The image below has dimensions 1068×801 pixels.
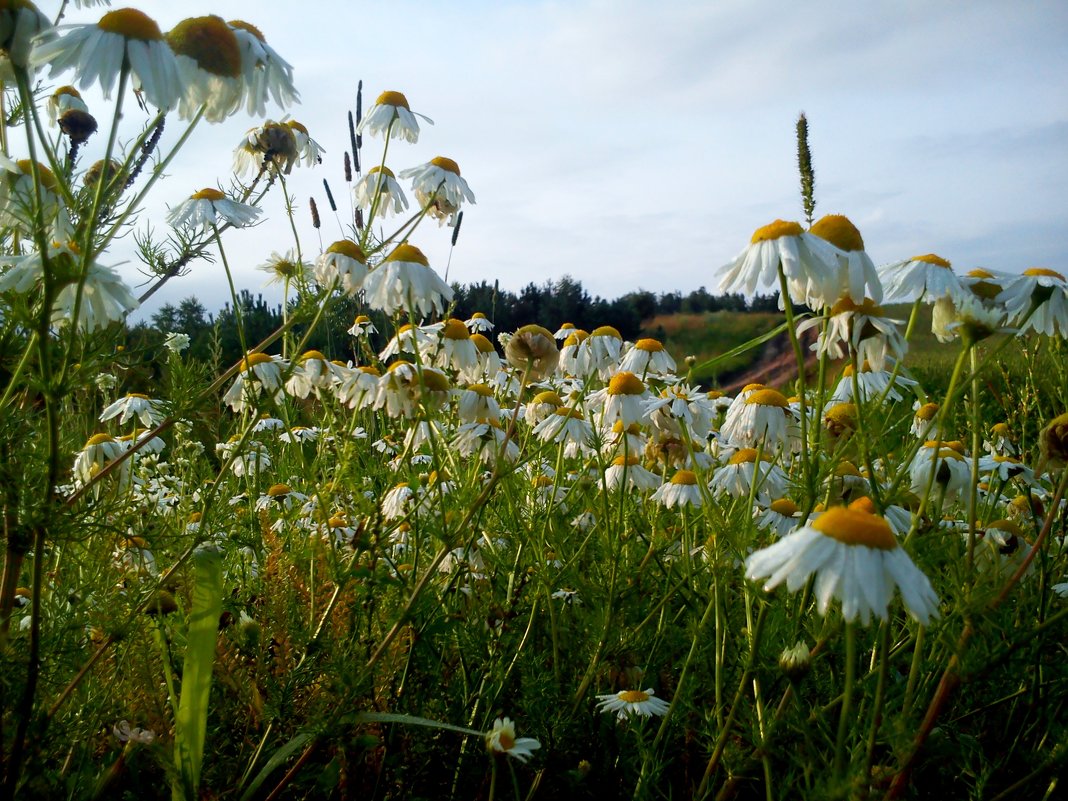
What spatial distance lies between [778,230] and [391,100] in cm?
148

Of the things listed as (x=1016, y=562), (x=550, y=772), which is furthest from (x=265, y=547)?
(x=1016, y=562)

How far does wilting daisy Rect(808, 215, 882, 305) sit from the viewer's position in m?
1.45

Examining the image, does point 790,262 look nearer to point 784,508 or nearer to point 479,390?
point 784,508

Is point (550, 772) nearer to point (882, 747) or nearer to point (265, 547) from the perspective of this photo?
point (882, 747)

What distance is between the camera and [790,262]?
4.64ft

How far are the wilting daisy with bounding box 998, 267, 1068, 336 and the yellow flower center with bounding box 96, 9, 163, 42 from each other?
5.51ft

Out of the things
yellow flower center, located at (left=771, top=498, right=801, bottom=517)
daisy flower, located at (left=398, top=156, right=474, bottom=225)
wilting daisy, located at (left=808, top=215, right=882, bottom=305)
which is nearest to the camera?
wilting daisy, located at (left=808, top=215, right=882, bottom=305)

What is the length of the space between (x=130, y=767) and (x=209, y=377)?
0.97m

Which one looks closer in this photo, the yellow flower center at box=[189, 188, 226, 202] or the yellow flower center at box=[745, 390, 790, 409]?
the yellow flower center at box=[189, 188, 226, 202]

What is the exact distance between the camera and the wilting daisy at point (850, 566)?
1031 millimetres

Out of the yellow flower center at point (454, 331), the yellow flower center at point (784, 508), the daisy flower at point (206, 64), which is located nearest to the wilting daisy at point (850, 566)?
the yellow flower center at point (784, 508)

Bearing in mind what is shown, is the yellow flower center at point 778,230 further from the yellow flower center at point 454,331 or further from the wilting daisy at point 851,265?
the yellow flower center at point 454,331

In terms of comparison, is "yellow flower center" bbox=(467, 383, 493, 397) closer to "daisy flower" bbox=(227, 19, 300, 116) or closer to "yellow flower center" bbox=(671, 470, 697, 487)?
"yellow flower center" bbox=(671, 470, 697, 487)

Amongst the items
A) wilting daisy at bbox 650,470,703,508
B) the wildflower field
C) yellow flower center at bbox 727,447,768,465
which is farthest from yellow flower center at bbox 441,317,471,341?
yellow flower center at bbox 727,447,768,465
